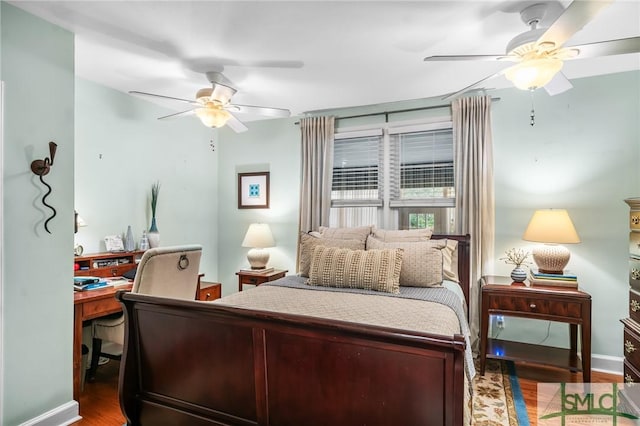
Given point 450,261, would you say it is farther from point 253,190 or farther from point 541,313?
point 253,190

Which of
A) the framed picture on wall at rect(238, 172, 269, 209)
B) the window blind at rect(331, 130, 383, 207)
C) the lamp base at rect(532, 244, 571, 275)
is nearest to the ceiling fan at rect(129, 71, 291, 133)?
the window blind at rect(331, 130, 383, 207)

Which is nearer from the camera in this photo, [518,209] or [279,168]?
[518,209]

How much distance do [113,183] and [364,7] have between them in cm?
289

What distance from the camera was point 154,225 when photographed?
12.1ft

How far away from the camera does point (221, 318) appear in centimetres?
166

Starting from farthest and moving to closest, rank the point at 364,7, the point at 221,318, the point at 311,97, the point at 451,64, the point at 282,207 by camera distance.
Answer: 1. the point at 282,207
2. the point at 311,97
3. the point at 451,64
4. the point at 364,7
5. the point at 221,318

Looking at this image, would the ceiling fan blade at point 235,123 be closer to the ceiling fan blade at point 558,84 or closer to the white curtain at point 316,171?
the white curtain at point 316,171

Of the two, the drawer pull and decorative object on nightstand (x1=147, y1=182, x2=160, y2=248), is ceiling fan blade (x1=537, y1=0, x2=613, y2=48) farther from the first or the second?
decorative object on nightstand (x1=147, y1=182, x2=160, y2=248)

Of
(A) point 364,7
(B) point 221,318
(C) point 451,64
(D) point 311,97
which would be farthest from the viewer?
(D) point 311,97

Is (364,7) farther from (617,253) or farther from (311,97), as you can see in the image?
(617,253)

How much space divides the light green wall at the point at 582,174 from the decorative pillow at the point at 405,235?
825 millimetres

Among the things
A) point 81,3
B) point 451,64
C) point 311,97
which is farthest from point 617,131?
point 81,3

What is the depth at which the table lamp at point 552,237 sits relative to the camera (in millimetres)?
2791

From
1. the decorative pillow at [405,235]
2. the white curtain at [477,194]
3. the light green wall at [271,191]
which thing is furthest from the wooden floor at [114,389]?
the light green wall at [271,191]
